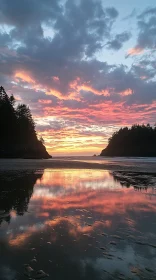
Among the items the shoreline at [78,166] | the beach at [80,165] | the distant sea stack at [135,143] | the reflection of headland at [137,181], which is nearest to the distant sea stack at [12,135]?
the beach at [80,165]

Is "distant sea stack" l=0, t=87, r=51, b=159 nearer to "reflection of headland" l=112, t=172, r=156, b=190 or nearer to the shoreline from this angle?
the shoreline

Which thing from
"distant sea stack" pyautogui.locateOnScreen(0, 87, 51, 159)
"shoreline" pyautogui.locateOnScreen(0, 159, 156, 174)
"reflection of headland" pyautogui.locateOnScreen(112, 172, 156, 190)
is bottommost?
"reflection of headland" pyautogui.locateOnScreen(112, 172, 156, 190)

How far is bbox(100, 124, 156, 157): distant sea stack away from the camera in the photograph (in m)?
151

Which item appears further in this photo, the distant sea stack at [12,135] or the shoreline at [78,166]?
the distant sea stack at [12,135]

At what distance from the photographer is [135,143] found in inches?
6353

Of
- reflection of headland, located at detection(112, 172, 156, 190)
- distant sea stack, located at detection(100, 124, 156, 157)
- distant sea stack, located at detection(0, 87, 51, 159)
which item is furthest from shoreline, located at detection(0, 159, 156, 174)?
distant sea stack, located at detection(100, 124, 156, 157)

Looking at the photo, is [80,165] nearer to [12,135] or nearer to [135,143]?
[12,135]

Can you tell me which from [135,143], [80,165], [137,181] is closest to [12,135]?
[80,165]

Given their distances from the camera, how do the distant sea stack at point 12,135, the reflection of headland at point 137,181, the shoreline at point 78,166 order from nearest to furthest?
the reflection of headland at point 137,181
the shoreline at point 78,166
the distant sea stack at point 12,135

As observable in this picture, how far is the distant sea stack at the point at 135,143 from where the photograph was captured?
151 metres

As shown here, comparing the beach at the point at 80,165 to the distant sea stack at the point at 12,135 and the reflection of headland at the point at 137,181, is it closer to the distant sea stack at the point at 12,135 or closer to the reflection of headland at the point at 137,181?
the reflection of headland at the point at 137,181

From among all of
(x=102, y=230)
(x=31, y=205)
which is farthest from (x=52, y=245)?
(x=31, y=205)

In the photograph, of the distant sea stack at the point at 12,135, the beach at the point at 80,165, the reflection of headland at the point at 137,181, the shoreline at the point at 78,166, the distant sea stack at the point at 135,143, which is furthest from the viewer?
the distant sea stack at the point at 135,143

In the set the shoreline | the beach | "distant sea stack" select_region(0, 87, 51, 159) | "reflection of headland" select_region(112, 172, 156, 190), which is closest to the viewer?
"reflection of headland" select_region(112, 172, 156, 190)
